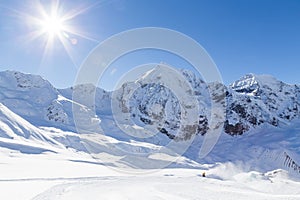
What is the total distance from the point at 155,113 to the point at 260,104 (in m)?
53.2

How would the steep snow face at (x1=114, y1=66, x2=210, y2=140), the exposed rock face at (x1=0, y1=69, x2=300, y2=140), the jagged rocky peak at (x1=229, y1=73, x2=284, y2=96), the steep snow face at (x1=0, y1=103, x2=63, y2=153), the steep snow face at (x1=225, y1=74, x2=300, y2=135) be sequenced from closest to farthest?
the steep snow face at (x1=0, y1=103, x2=63, y2=153) → the exposed rock face at (x1=0, y1=69, x2=300, y2=140) → the steep snow face at (x1=114, y1=66, x2=210, y2=140) → the steep snow face at (x1=225, y1=74, x2=300, y2=135) → the jagged rocky peak at (x1=229, y1=73, x2=284, y2=96)

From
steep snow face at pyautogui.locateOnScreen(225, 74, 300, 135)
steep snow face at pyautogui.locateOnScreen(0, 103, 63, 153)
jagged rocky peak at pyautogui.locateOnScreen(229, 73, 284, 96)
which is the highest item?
jagged rocky peak at pyautogui.locateOnScreen(229, 73, 284, 96)

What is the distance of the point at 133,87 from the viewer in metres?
153

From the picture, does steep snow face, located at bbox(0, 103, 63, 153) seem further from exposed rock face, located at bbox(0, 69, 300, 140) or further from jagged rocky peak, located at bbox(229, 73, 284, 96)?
jagged rocky peak, located at bbox(229, 73, 284, 96)

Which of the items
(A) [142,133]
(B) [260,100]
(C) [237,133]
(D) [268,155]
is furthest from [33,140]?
(B) [260,100]

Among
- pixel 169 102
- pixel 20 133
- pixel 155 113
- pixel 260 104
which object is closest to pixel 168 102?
pixel 169 102

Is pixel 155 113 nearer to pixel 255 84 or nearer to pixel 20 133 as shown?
pixel 255 84

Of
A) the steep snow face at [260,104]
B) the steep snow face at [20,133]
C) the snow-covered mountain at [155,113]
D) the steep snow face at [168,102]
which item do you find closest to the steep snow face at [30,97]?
Answer: the snow-covered mountain at [155,113]

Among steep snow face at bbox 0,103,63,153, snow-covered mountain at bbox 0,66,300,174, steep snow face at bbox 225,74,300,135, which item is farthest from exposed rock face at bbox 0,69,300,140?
steep snow face at bbox 0,103,63,153

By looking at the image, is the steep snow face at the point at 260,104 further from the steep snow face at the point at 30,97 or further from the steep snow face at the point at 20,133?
the steep snow face at the point at 20,133

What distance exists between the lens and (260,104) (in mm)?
146000

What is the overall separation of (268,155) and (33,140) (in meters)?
69.0

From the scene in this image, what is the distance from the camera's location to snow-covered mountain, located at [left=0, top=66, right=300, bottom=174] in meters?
91.4

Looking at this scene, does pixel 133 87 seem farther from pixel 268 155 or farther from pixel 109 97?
pixel 268 155
